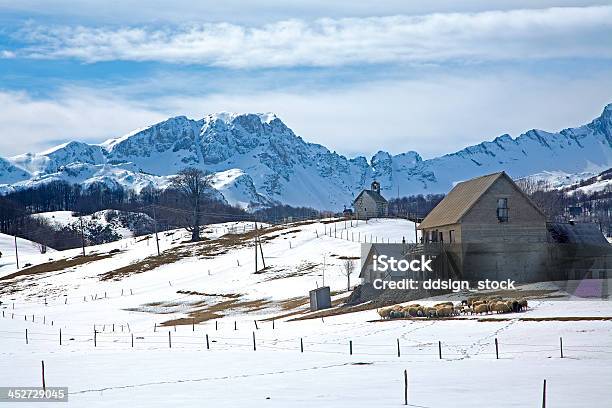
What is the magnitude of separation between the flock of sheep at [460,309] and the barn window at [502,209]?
628 inches

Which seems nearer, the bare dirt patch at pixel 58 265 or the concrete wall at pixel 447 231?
the concrete wall at pixel 447 231

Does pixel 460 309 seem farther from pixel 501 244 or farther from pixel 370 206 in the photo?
pixel 370 206

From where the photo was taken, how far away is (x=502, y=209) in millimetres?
79125

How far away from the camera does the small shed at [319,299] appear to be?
75625 mm

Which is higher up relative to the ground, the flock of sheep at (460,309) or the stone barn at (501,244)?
the stone barn at (501,244)

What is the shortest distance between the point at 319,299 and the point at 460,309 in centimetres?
1734

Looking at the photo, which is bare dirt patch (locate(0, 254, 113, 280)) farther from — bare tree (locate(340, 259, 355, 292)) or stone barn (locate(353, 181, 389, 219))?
bare tree (locate(340, 259, 355, 292))

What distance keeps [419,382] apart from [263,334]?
29.2 m

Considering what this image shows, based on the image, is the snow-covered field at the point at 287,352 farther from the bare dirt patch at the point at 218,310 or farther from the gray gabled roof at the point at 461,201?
the gray gabled roof at the point at 461,201

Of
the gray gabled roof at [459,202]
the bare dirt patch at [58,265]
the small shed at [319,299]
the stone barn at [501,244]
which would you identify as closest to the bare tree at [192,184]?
the bare dirt patch at [58,265]

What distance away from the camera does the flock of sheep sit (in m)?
58.6

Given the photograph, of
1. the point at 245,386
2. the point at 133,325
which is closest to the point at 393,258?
the point at 133,325

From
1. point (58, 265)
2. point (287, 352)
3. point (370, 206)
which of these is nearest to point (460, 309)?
point (287, 352)

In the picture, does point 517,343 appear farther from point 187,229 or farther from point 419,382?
point 187,229
